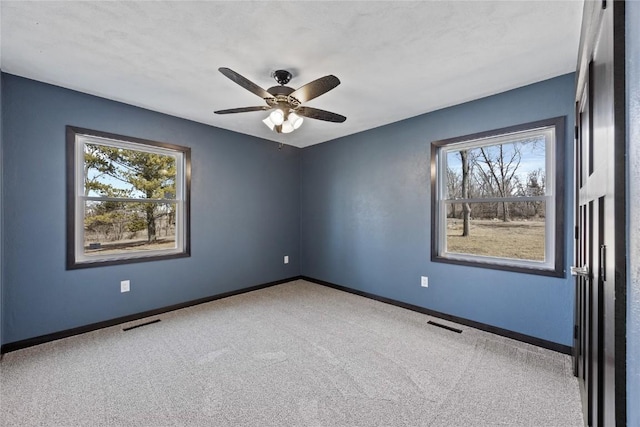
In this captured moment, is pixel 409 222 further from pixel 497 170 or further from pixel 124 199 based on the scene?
pixel 124 199

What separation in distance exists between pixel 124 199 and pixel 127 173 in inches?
12.5

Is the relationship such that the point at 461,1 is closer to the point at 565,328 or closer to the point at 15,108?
the point at 565,328

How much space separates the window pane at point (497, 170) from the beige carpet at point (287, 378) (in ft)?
4.89

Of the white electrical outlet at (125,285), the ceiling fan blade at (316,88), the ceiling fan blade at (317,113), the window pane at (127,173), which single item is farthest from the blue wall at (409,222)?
the white electrical outlet at (125,285)

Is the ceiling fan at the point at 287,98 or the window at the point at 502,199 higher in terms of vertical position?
the ceiling fan at the point at 287,98

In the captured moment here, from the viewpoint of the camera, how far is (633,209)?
0.63m

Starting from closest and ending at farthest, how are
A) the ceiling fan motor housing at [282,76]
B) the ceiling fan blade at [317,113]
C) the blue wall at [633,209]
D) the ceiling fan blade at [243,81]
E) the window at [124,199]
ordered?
1. the blue wall at [633,209]
2. the ceiling fan blade at [243,81]
3. the ceiling fan motor housing at [282,76]
4. the ceiling fan blade at [317,113]
5. the window at [124,199]

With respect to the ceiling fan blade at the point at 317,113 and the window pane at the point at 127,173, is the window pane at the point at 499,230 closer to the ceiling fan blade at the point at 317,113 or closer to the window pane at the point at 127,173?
the ceiling fan blade at the point at 317,113

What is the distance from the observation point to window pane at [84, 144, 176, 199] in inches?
121

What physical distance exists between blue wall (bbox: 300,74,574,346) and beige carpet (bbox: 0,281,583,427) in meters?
0.35

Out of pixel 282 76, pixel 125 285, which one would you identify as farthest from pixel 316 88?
pixel 125 285

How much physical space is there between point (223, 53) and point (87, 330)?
302 centimetres

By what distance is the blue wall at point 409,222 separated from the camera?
2.58m

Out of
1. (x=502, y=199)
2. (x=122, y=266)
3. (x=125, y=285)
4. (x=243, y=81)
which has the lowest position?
(x=125, y=285)
